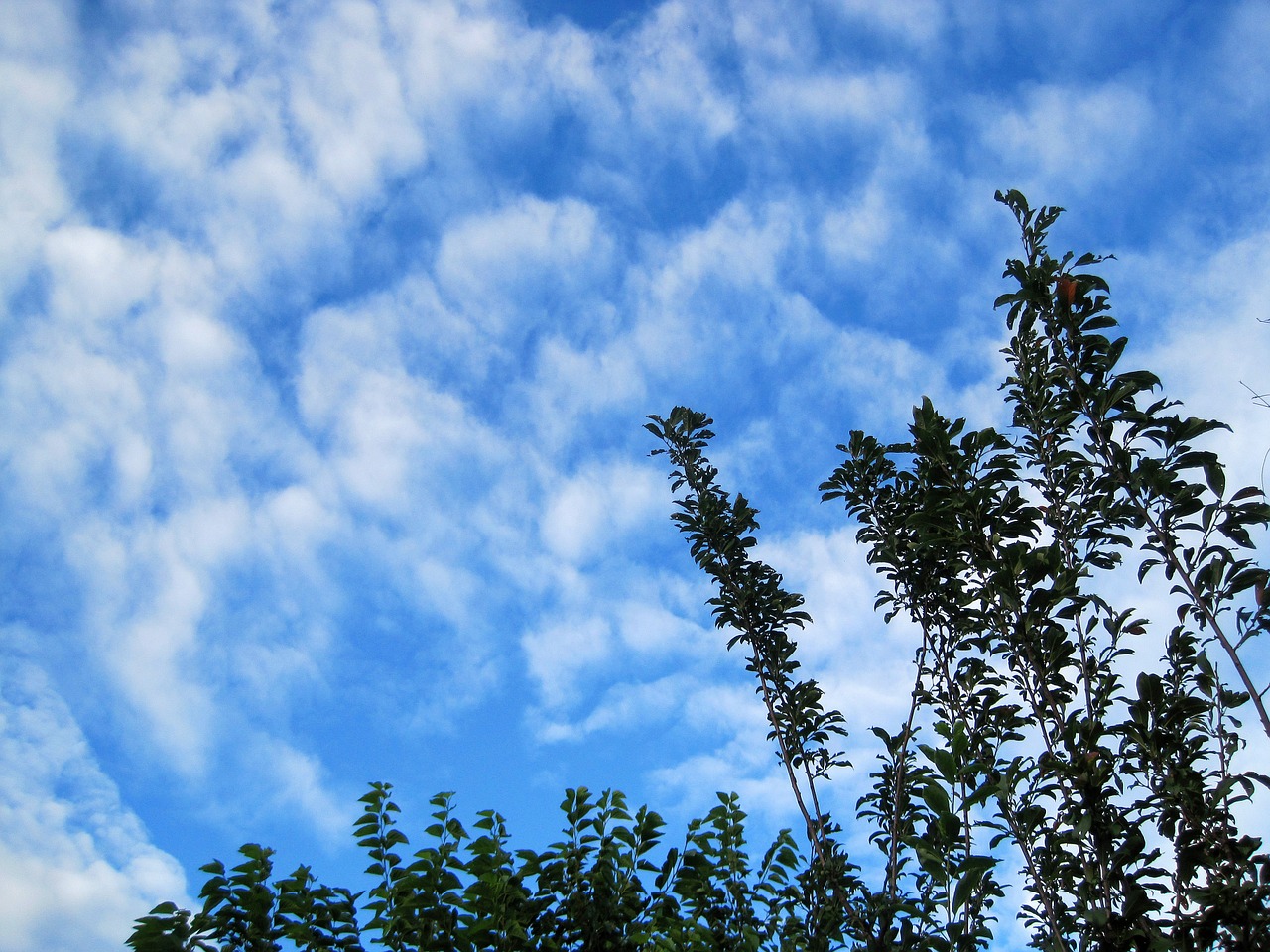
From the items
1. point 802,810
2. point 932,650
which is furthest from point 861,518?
point 802,810

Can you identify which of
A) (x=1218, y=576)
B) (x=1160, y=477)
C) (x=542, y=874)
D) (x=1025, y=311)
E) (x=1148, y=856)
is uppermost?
(x=1025, y=311)

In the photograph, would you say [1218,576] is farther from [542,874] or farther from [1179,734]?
[542,874]

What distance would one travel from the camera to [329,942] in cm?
409

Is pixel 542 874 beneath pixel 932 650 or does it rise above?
beneath

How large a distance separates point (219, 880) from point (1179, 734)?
17.6 ft

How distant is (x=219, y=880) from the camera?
3.94 metres

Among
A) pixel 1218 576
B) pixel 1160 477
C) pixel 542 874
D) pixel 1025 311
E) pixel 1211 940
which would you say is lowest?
pixel 1211 940

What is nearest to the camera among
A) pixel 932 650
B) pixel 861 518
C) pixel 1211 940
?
pixel 1211 940

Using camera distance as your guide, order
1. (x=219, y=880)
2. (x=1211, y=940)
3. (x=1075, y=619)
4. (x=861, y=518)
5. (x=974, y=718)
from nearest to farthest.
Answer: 1. (x=219, y=880)
2. (x=1211, y=940)
3. (x=1075, y=619)
4. (x=974, y=718)
5. (x=861, y=518)

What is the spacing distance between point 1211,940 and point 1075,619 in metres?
1.91

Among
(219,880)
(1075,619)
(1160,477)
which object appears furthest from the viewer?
(1075,619)

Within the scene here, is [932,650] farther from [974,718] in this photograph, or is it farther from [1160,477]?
[1160,477]

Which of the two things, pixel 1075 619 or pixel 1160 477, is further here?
pixel 1075 619

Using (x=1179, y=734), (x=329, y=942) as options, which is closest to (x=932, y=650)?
(x=1179, y=734)
